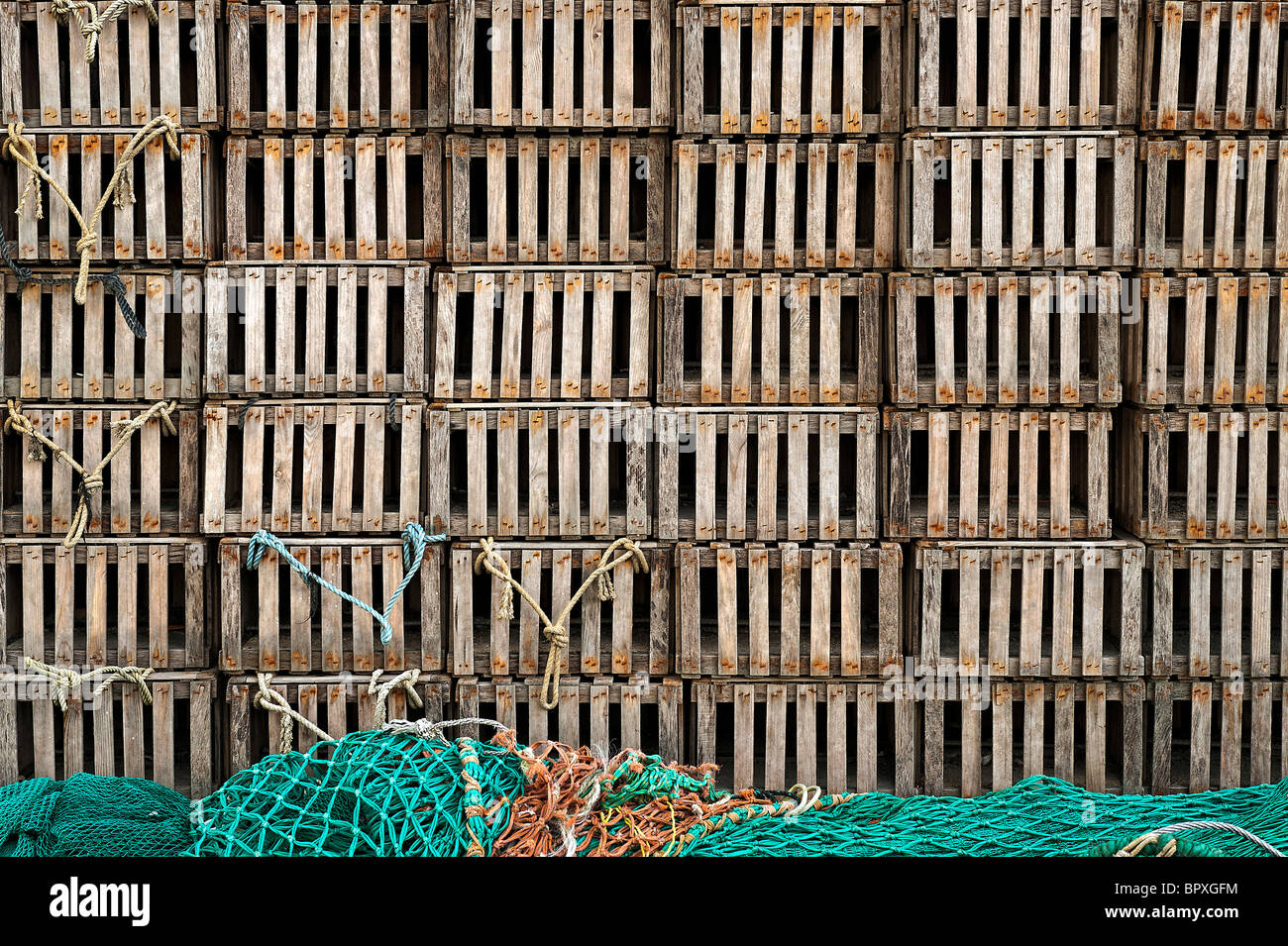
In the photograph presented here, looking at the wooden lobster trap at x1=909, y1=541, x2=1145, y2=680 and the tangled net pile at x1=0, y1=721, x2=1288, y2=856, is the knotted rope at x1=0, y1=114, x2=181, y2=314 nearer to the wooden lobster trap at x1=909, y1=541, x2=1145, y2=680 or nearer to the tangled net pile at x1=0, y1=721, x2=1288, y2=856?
the tangled net pile at x1=0, y1=721, x2=1288, y2=856

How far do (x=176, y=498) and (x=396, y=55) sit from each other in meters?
2.48

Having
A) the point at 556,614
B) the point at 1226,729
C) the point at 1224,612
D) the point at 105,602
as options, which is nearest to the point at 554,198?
the point at 556,614

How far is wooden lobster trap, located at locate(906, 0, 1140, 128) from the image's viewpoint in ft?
19.4

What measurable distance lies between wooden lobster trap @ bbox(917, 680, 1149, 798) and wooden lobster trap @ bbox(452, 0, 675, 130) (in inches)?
123

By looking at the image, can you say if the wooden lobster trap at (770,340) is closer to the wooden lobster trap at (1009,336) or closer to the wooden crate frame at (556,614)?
the wooden lobster trap at (1009,336)

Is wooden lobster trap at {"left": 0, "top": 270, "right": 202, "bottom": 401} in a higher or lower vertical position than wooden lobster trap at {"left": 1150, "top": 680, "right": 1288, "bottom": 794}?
higher

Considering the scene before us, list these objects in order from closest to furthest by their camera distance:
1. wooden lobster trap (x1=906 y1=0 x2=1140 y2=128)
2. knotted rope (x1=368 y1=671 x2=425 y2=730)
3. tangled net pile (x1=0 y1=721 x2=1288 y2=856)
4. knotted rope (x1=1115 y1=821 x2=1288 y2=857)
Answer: knotted rope (x1=1115 y1=821 x2=1288 y2=857) < tangled net pile (x1=0 y1=721 x2=1288 y2=856) < wooden lobster trap (x1=906 y1=0 x2=1140 y2=128) < knotted rope (x1=368 y1=671 x2=425 y2=730)

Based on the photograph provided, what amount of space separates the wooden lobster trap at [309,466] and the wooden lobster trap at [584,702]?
897 mm

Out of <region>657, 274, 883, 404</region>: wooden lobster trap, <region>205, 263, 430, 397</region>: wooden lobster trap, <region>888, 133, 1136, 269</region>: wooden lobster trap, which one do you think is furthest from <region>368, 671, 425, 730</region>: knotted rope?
<region>888, 133, 1136, 269</region>: wooden lobster trap

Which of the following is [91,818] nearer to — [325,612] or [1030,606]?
[325,612]

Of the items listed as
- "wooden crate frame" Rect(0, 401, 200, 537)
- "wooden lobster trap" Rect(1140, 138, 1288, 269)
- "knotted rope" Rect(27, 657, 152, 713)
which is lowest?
"knotted rope" Rect(27, 657, 152, 713)

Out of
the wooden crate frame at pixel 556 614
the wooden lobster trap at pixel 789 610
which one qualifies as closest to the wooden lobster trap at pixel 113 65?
the wooden crate frame at pixel 556 614

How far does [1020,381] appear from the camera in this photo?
6137 millimetres
